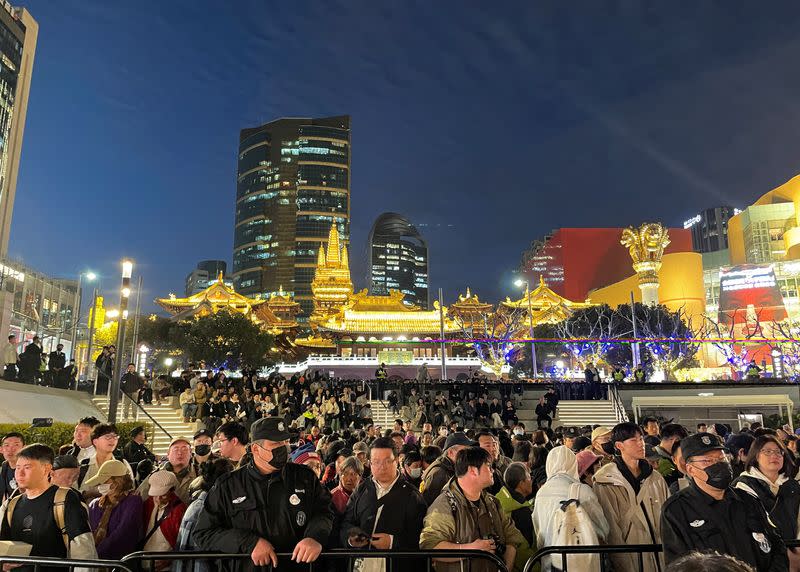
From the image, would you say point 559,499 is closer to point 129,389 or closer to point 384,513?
point 384,513

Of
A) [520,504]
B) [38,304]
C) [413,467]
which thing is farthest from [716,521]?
[38,304]

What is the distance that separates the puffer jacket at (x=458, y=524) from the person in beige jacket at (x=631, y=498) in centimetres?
87

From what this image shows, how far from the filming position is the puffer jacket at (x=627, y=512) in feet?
15.0

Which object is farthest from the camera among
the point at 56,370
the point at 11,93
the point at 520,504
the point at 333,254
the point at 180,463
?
the point at 333,254

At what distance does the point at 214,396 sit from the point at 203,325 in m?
30.7

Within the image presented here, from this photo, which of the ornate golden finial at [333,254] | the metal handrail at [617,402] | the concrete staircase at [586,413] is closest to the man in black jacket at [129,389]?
the concrete staircase at [586,413]

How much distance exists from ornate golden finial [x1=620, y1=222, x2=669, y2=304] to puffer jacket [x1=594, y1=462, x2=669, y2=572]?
142 feet

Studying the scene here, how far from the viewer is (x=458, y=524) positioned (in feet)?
14.6

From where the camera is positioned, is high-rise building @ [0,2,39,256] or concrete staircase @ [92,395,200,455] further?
high-rise building @ [0,2,39,256]

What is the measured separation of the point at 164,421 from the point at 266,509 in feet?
60.2

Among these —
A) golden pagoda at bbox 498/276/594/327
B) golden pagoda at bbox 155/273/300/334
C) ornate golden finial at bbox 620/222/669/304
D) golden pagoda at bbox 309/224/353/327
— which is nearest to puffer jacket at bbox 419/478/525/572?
ornate golden finial at bbox 620/222/669/304

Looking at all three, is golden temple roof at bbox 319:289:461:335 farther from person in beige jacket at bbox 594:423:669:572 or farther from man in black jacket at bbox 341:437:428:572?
person in beige jacket at bbox 594:423:669:572

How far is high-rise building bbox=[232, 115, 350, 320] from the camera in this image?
14925cm

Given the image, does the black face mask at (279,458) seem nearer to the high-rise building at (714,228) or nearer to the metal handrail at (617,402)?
the metal handrail at (617,402)
